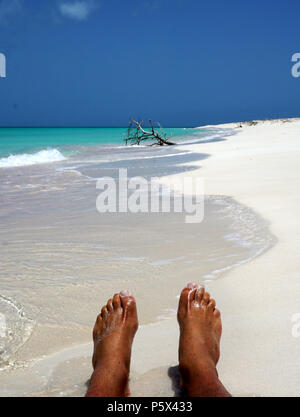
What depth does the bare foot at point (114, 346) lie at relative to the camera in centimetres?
147

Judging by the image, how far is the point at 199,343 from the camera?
1717 mm

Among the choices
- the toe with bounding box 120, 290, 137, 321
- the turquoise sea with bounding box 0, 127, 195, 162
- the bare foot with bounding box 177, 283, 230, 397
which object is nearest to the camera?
the bare foot with bounding box 177, 283, 230, 397

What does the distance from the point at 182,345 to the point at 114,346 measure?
0.96ft

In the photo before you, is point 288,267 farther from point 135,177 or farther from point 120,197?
point 135,177

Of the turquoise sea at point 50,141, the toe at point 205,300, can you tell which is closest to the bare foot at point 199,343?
the toe at point 205,300

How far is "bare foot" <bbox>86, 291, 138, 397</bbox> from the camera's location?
147 centimetres

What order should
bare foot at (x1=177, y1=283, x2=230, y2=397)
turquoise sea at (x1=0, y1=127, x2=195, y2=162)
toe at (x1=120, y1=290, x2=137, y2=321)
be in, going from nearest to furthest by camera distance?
bare foot at (x1=177, y1=283, x2=230, y2=397) → toe at (x1=120, y1=290, x2=137, y2=321) → turquoise sea at (x1=0, y1=127, x2=195, y2=162)

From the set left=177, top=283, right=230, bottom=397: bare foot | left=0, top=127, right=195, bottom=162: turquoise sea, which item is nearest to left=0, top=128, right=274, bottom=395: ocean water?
left=177, top=283, right=230, bottom=397: bare foot

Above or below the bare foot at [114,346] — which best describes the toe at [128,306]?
above

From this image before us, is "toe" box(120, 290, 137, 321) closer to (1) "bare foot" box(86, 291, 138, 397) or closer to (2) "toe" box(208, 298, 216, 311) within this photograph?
(1) "bare foot" box(86, 291, 138, 397)

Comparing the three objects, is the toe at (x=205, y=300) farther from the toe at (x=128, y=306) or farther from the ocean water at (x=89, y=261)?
the toe at (x=128, y=306)

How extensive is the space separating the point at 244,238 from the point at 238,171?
3988 millimetres

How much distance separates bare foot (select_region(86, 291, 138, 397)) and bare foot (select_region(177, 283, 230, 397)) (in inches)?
9.0

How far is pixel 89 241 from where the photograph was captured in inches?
133
